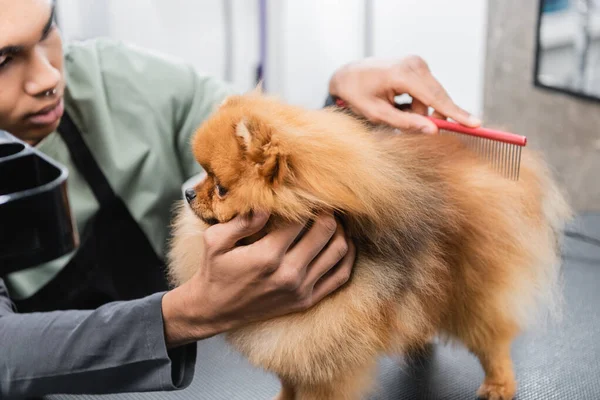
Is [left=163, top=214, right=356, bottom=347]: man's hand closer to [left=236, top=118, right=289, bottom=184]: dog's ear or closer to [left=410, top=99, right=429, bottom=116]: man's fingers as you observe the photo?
[left=236, top=118, right=289, bottom=184]: dog's ear

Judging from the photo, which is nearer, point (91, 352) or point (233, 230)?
point (233, 230)

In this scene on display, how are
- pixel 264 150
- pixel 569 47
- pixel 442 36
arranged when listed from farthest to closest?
pixel 442 36
pixel 569 47
pixel 264 150

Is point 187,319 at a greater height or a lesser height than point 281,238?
lesser

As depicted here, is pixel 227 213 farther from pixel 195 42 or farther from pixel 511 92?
pixel 511 92

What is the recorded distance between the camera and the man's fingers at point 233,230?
2.28 ft

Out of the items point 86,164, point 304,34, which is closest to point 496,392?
point 86,164

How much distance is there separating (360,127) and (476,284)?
0.28 meters

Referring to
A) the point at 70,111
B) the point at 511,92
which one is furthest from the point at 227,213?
the point at 511,92

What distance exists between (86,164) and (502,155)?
2.67 feet

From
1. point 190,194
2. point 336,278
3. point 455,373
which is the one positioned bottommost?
point 455,373

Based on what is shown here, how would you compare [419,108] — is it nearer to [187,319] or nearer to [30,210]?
[187,319]

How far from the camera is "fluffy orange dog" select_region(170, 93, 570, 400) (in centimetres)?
69

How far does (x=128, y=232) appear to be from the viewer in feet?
4.17

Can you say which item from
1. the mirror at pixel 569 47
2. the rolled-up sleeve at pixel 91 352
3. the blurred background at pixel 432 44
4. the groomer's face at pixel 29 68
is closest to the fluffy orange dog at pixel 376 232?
the rolled-up sleeve at pixel 91 352
